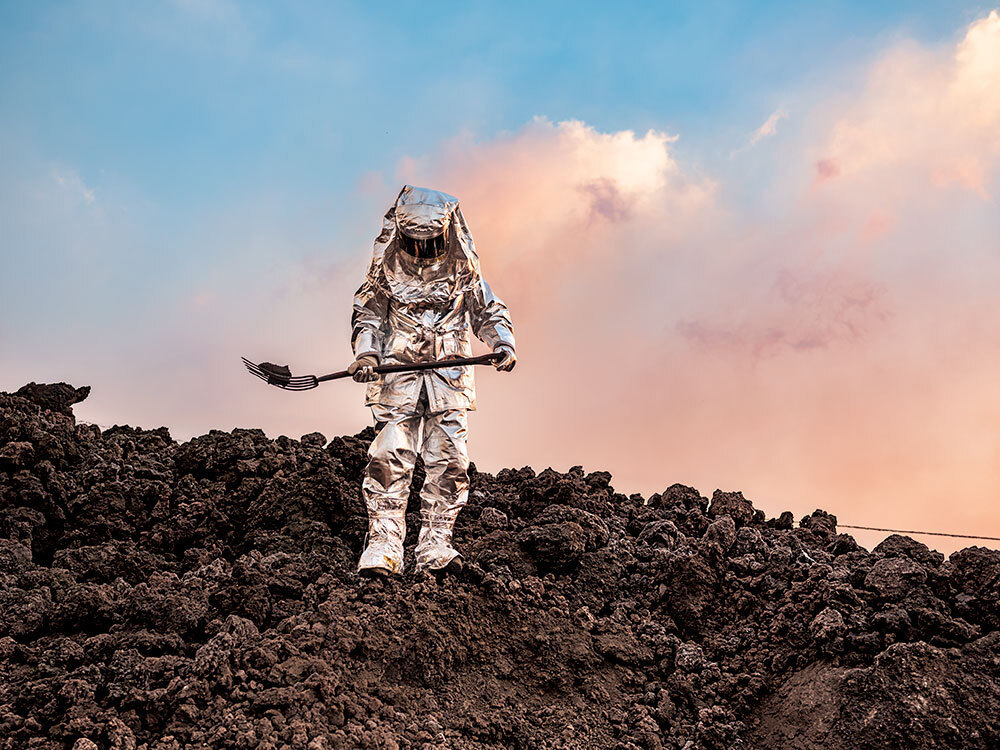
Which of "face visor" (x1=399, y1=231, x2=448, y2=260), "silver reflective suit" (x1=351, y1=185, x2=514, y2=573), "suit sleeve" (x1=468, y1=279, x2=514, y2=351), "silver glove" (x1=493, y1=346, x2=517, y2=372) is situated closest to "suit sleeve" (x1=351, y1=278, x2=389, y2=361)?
"silver reflective suit" (x1=351, y1=185, x2=514, y2=573)

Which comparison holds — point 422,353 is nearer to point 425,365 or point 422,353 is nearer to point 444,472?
point 425,365

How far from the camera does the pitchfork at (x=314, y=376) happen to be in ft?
24.4

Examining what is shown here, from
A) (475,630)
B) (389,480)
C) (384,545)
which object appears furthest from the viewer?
(389,480)

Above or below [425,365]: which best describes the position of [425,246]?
above

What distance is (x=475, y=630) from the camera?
669 cm

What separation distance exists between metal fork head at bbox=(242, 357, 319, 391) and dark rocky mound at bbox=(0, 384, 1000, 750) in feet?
4.50

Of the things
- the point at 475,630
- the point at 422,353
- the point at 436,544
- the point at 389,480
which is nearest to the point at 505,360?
the point at 422,353

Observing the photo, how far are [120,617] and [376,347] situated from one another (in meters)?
2.72

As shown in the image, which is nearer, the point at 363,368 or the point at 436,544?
the point at 436,544

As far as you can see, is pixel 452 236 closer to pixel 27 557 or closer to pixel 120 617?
pixel 120 617

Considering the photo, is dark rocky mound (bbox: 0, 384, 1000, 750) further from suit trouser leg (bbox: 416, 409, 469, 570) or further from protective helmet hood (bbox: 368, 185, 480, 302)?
protective helmet hood (bbox: 368, 185, 480, 302)

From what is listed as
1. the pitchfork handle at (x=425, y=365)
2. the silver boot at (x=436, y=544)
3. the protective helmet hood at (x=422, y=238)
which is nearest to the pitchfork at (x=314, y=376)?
the pitchfork handle at (x=425, y=365)

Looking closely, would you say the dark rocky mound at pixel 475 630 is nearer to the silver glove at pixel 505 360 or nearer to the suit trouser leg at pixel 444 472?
the suit trouser leg at pixel 444 472

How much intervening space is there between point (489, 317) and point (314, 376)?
58.8 inches
